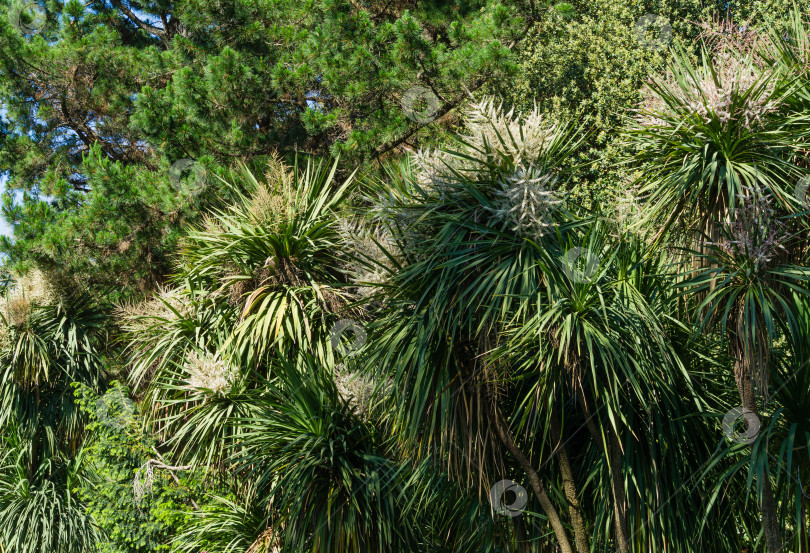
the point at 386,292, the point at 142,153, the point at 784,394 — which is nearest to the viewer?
the point at 784,394

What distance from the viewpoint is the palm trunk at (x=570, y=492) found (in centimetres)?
527


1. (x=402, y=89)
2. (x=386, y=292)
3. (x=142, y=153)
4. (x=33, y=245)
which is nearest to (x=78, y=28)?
(x=142, y=153)

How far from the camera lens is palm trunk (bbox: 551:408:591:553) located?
5.27 m

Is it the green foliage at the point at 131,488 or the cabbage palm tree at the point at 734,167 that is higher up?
the cabbage palm tree at the point at 734,167

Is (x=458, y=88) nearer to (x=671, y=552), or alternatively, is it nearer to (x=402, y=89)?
(x=402, y=89)

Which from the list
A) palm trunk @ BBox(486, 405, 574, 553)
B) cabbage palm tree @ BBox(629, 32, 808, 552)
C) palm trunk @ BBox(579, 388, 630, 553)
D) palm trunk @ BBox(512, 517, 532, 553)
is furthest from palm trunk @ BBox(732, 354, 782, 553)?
palm trunk @ BBox(512, 517, 532, 553)

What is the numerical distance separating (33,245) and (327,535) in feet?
22.4

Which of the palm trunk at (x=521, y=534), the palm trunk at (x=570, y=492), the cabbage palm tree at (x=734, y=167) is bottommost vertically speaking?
the palm trunk at (x=521, y=534)

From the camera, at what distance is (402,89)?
10312 mm

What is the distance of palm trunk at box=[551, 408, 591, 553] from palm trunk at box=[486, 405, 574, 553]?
0.09 m

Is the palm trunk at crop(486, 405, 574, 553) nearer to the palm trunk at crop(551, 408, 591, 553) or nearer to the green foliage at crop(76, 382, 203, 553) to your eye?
the palm trunk at crop(551, 408, 591, 553)

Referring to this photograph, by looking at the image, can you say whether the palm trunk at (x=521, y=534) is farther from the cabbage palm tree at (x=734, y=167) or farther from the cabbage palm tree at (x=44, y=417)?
the cabbage palm tree at (x=44, y=417)

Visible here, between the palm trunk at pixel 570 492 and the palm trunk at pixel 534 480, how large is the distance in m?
0.09

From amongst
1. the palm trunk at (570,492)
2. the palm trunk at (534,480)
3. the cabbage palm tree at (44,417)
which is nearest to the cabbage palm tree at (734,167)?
the palm trunk at (570,492)
